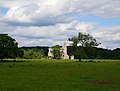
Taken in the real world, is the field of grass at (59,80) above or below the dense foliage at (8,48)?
below

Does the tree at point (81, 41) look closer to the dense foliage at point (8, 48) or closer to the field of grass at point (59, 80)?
the dense foliage at point (8, 48)

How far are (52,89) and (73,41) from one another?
152162 millimetres

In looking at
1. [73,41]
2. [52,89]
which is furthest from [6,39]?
[52,89]

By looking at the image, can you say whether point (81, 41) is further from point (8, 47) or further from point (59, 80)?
point (59, 80)

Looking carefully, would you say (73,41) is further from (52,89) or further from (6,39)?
(52,89)

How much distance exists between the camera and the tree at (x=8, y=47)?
143500 mm

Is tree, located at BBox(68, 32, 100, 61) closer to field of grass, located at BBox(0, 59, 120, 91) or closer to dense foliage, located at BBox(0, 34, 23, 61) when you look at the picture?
dense foliage, located at BBox(0, 34, 23, 61)

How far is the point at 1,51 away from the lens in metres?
142

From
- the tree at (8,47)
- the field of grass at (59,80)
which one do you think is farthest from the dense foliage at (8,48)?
the field of grass at (59,80)

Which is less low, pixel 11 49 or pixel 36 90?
pixel 11 49

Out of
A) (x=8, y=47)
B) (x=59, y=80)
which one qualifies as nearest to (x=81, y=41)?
(x=8, y=47)

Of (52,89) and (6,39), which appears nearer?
(52,89)

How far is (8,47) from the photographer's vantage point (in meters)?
147

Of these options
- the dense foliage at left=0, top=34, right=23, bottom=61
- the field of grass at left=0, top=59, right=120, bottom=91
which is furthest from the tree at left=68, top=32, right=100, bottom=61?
the field of grass at left=0, top=59, right=120, bottom=91
